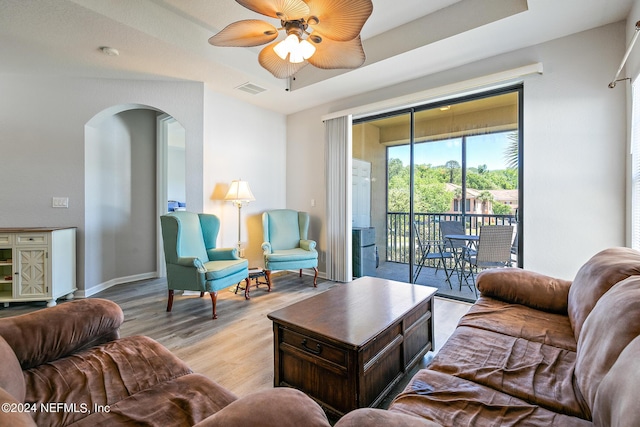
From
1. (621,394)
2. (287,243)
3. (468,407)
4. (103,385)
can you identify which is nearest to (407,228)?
(287,243)

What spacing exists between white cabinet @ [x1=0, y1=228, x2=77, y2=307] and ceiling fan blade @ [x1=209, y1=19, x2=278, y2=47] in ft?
9.38

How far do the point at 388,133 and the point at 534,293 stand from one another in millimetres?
2984

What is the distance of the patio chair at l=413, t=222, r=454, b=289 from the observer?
13.5ft

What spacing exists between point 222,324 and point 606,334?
2693 millimetres

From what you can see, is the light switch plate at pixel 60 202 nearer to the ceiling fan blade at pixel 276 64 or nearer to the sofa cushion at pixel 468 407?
the ceiling fan blade at pixel 276 64

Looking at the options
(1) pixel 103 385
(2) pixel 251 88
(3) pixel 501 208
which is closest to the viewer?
(1) pixel 103 385

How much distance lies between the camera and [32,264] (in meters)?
3.11

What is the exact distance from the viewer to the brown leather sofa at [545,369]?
2.59ft

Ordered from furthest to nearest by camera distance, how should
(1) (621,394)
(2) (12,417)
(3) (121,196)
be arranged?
(3) (121,196) → (1) (621,394) → (2) (12,417)

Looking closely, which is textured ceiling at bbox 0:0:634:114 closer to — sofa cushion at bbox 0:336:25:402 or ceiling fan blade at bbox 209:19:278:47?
ceiling fan blade at bbox 209:19:278:47

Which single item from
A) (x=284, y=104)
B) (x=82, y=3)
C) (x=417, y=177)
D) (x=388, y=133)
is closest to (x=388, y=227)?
(x=417, y=177)

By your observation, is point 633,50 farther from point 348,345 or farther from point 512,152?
point 348,345

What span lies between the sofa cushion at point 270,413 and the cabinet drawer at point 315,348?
0.66m

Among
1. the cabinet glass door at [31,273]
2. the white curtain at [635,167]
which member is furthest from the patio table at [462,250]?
the cabinet glass door at [31,273]
